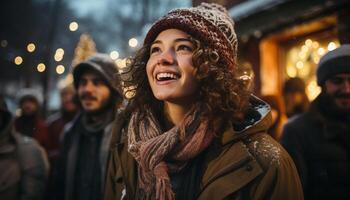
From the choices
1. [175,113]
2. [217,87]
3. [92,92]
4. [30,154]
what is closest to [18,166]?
[30,154]

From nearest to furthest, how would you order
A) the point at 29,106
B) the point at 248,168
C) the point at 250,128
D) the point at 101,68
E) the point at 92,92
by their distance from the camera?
the point at 248,168 < the point at 250,128 < the point at 92,92 < the point at 101,68 < the point at 29,106

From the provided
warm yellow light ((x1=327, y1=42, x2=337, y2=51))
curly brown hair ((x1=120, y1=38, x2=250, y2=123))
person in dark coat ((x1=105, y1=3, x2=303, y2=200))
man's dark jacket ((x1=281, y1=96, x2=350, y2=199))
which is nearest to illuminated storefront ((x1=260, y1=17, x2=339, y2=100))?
warm yellow light ((x1=327, y1=42, x2=337, y2=51))

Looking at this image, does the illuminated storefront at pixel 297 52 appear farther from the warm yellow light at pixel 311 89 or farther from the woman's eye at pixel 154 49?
the woman's eye at pixel 154 49

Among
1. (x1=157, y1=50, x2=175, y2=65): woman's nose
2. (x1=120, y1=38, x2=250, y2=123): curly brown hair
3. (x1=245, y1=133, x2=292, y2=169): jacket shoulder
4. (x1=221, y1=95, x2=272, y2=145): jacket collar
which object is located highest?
(x1=157, y1=50, x2=175, y2=65): woman's nose

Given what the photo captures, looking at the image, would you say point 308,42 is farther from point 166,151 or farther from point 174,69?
point 166,151

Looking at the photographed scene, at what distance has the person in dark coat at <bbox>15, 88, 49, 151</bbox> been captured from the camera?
565cm

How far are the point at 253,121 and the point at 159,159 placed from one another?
643 mm

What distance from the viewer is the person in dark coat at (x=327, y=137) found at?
128 inches

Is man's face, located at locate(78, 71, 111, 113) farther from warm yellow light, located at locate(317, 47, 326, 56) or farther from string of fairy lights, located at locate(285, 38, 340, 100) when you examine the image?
warm yellow light, located at locate(317, 47, 326, 56)

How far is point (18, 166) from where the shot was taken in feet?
12.3

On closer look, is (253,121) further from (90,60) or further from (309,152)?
(90,60)

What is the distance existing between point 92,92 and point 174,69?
73.6 inches

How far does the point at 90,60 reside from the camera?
169 inches

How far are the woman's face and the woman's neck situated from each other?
7cm
